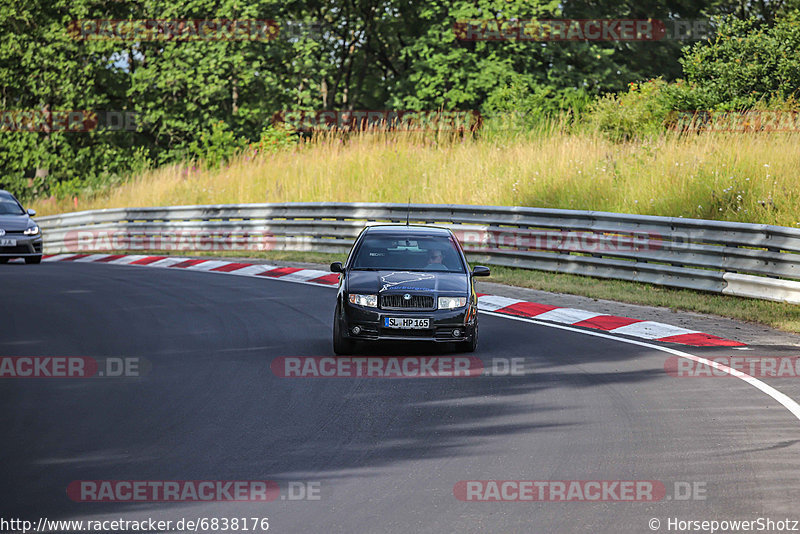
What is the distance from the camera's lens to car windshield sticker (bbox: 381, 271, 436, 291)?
11867mm

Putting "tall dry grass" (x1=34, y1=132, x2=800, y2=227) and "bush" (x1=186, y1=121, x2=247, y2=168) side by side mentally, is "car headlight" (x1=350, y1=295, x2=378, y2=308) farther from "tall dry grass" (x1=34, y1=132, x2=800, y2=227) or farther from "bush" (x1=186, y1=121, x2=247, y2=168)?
"bush" (x1=186, y1=121, x2=247, y2=168)

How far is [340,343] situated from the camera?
460 inches

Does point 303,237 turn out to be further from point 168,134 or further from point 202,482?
point 168,134

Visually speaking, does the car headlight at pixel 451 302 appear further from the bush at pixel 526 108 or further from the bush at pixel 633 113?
the bush at pixel 526 108

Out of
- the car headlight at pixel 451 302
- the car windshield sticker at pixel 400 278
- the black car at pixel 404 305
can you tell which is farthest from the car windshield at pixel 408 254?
the car headlight at pixel 451 302

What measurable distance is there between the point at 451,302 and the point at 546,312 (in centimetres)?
403

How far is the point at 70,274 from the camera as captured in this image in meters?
21.4

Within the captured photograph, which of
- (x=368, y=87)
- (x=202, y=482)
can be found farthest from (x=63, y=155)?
(x=202, y=482)

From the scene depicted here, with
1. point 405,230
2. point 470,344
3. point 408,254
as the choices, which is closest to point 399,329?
point 470,344

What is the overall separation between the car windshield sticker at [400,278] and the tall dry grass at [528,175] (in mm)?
7793

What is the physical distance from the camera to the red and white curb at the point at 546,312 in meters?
13.2

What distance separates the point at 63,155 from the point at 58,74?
10.7 ft

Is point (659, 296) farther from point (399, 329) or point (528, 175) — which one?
point (528, 175)

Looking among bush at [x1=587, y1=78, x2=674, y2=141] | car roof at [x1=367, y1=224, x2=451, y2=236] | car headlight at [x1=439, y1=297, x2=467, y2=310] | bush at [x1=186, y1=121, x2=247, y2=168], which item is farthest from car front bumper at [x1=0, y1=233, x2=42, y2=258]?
car headlight at [x1=439, y1=297, x2=467, y2=310]
